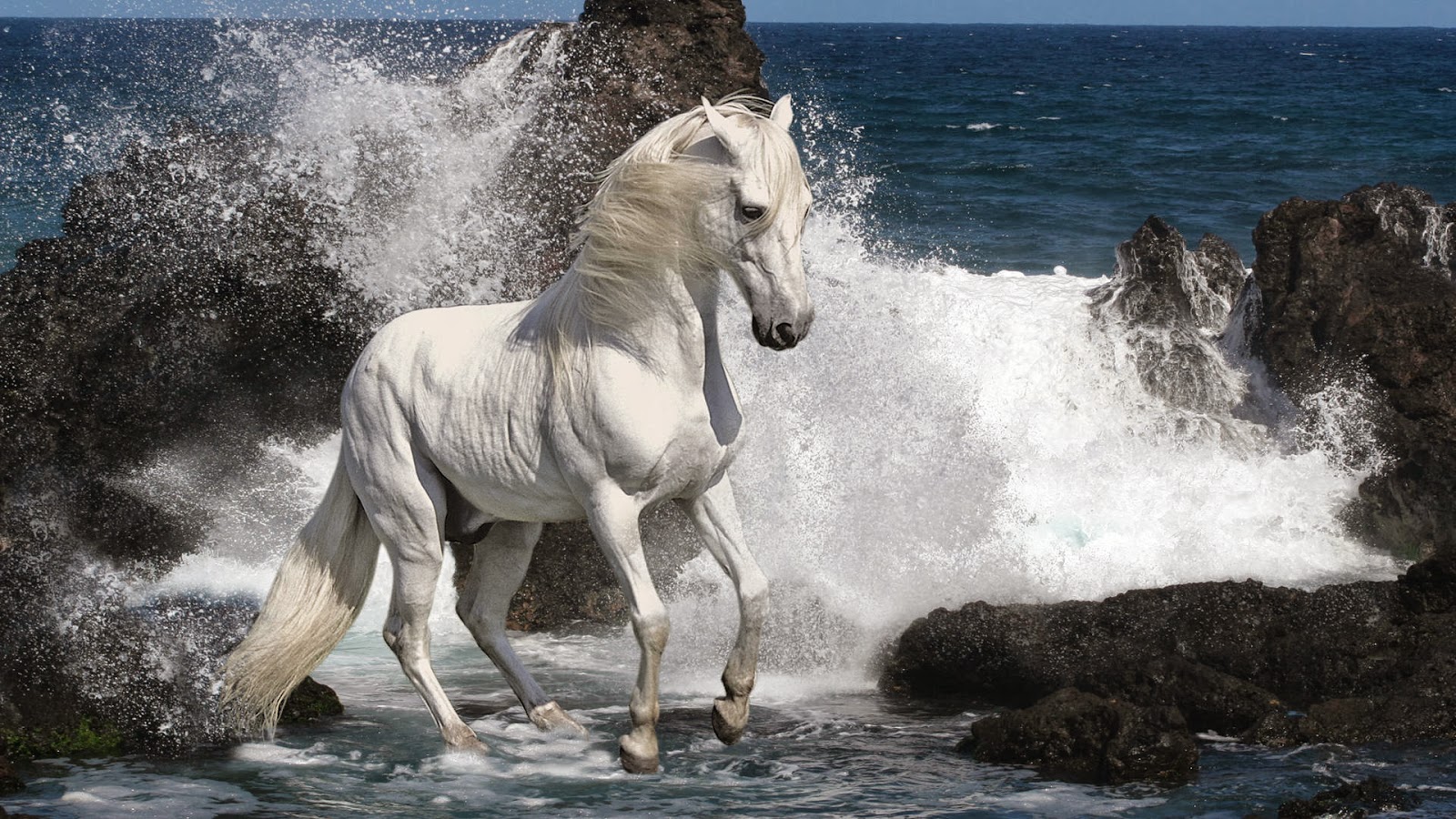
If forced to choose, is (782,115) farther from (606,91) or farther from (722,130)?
(606,91)

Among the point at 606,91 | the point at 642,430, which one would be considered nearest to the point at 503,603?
the point at 642,430

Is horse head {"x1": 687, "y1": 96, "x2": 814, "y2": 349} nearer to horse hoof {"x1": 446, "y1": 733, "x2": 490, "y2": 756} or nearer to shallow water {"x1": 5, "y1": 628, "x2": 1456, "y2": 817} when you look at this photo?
shallow water {"x1": 5, "y1": 628, "x2": 1456, "y2": 817}

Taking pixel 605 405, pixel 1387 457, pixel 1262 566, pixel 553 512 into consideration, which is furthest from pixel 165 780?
pixel 1387 457

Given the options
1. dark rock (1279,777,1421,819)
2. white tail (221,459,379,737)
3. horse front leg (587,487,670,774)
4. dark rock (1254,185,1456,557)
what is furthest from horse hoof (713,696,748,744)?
dark rock (1254,185,1456,557)

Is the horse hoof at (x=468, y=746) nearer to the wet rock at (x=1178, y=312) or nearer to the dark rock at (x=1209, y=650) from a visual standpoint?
the dark rock at (x=1209, y=650)

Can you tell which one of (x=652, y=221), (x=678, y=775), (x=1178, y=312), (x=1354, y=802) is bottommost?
(x=1354, y=802)

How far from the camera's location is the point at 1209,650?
639 centimetres

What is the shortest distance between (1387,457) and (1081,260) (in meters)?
11.7

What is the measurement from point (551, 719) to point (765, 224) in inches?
85.7

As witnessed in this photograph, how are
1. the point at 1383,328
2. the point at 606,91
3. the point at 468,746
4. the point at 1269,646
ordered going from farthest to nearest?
the point at 1383,328
the point at 606,91
the point at 1269,646
the point at 468,746

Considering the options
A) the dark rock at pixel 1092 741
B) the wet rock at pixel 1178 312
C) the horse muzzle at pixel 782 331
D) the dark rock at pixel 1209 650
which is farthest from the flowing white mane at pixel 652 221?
the wet rock at pixel 1178 312

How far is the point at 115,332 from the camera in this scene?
→ 28.7ft

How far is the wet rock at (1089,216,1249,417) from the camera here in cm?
1184

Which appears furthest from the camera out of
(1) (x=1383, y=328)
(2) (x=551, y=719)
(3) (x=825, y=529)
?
(1) (x=1383, y=328)
